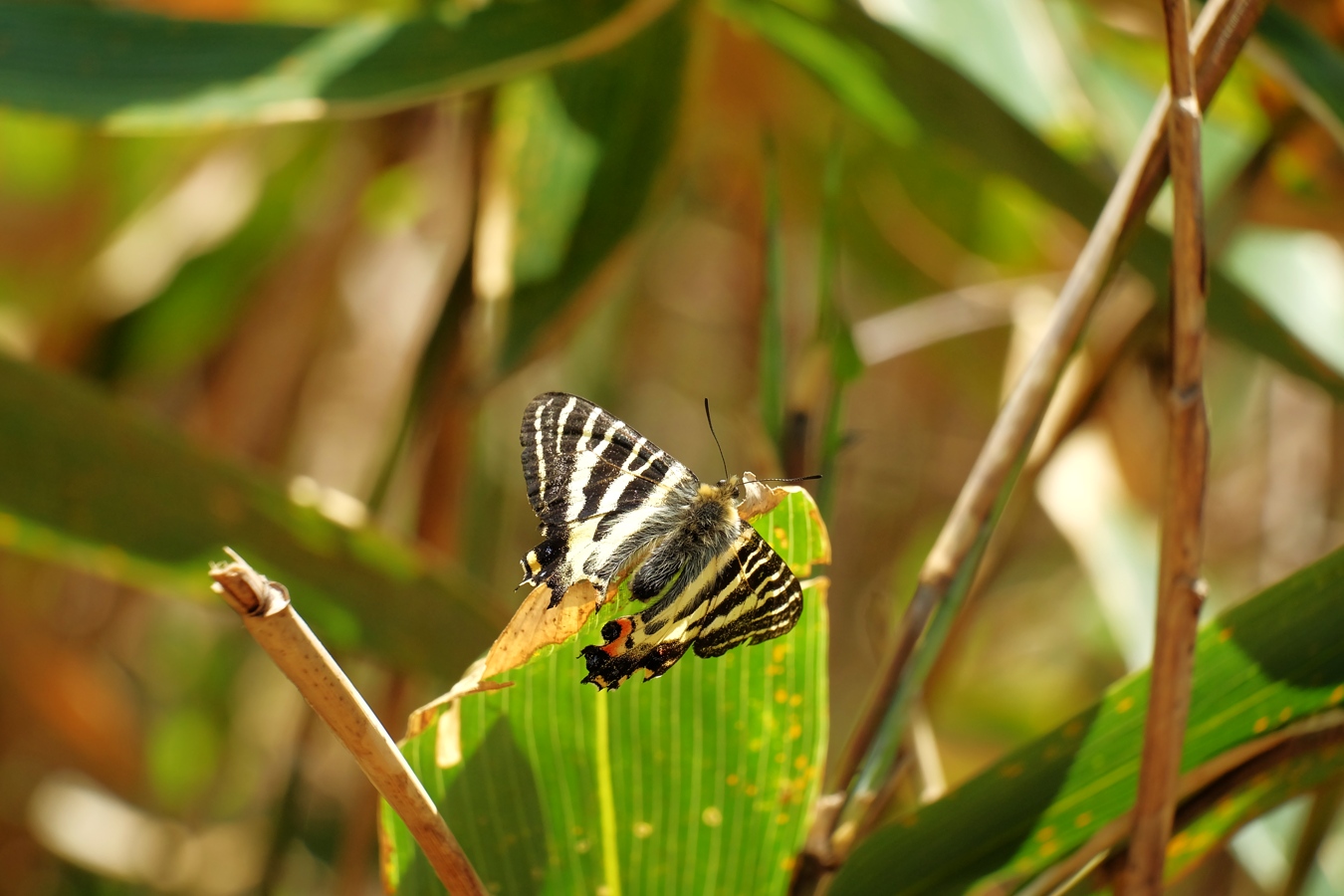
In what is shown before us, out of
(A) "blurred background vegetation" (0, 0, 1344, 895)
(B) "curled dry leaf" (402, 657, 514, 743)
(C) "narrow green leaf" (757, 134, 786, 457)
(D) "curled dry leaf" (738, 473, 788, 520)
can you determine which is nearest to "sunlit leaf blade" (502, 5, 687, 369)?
(A) "blurred background vegetation" (0, 0, 1344, 895)

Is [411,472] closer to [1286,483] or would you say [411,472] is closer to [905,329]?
[905,329]

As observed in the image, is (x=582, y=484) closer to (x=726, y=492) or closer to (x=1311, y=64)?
(x=726, y=492)

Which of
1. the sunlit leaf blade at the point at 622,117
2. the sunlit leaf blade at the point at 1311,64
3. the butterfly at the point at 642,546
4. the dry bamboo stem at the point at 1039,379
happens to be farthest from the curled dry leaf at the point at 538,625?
the sunlit leaf blade at the point at 1311,64

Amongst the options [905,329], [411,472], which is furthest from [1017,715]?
[411,472]

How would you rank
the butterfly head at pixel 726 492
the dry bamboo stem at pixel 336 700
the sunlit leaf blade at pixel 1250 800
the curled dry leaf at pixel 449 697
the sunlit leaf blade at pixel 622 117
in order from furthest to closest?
the sunlit leaf blade at pixel 622 117, the butterfly head at pixel 726 492, the sunlit leaf blade at pixel 1250 800, the curled dry leaf at pixel 449 697, the dry bamboo stem at pixel 336 700

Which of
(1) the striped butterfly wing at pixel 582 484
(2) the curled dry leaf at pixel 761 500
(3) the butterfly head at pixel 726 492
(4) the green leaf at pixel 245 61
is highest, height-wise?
(4) the green leaf at pixel 245 61

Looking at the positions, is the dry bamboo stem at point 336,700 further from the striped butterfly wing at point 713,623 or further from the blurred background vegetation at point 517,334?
the blurred background vegetation at point 517,334

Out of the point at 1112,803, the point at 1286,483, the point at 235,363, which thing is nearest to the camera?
the point at 1112,803
